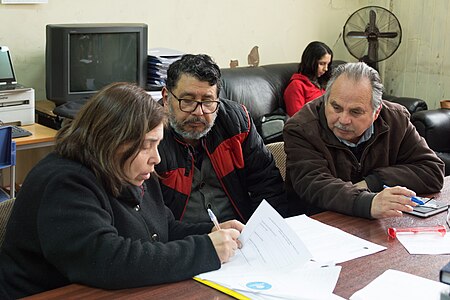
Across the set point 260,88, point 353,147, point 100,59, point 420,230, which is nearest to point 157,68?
point 100,59

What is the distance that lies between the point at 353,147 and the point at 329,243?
0.68 meters

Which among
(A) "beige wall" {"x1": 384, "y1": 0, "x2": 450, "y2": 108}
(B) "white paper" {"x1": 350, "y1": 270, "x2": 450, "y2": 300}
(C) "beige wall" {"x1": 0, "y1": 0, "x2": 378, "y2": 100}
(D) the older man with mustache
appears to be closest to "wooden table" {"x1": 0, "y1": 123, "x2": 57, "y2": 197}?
(C) "beige wall" {"x1": 0, "y1": 0, "x2": 378, "y2": 100}

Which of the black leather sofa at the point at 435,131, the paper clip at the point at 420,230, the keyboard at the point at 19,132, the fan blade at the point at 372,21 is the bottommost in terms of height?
the black leather sofa at the point at 435,131

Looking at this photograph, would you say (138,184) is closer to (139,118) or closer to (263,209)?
(139,118)

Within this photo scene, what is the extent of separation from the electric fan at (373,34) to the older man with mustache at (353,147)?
2971 millimetres

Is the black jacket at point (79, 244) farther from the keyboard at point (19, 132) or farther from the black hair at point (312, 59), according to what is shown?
the black hair at point (312, 59)

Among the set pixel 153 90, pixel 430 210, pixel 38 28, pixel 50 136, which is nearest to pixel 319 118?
pixel 430 210

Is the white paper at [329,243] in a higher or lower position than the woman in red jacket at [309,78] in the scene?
lower

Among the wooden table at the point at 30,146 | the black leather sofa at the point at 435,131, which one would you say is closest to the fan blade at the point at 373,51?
the black leather sofa at the point at 435,131

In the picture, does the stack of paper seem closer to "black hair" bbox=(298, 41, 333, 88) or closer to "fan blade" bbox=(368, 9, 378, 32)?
"black hair" bbox=(298, 41, 333, 88)

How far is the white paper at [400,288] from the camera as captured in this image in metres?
1.48

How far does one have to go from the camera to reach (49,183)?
1.50 meters

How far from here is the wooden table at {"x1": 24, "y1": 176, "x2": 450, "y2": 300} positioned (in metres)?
1.44

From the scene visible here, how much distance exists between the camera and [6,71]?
3.56 m
